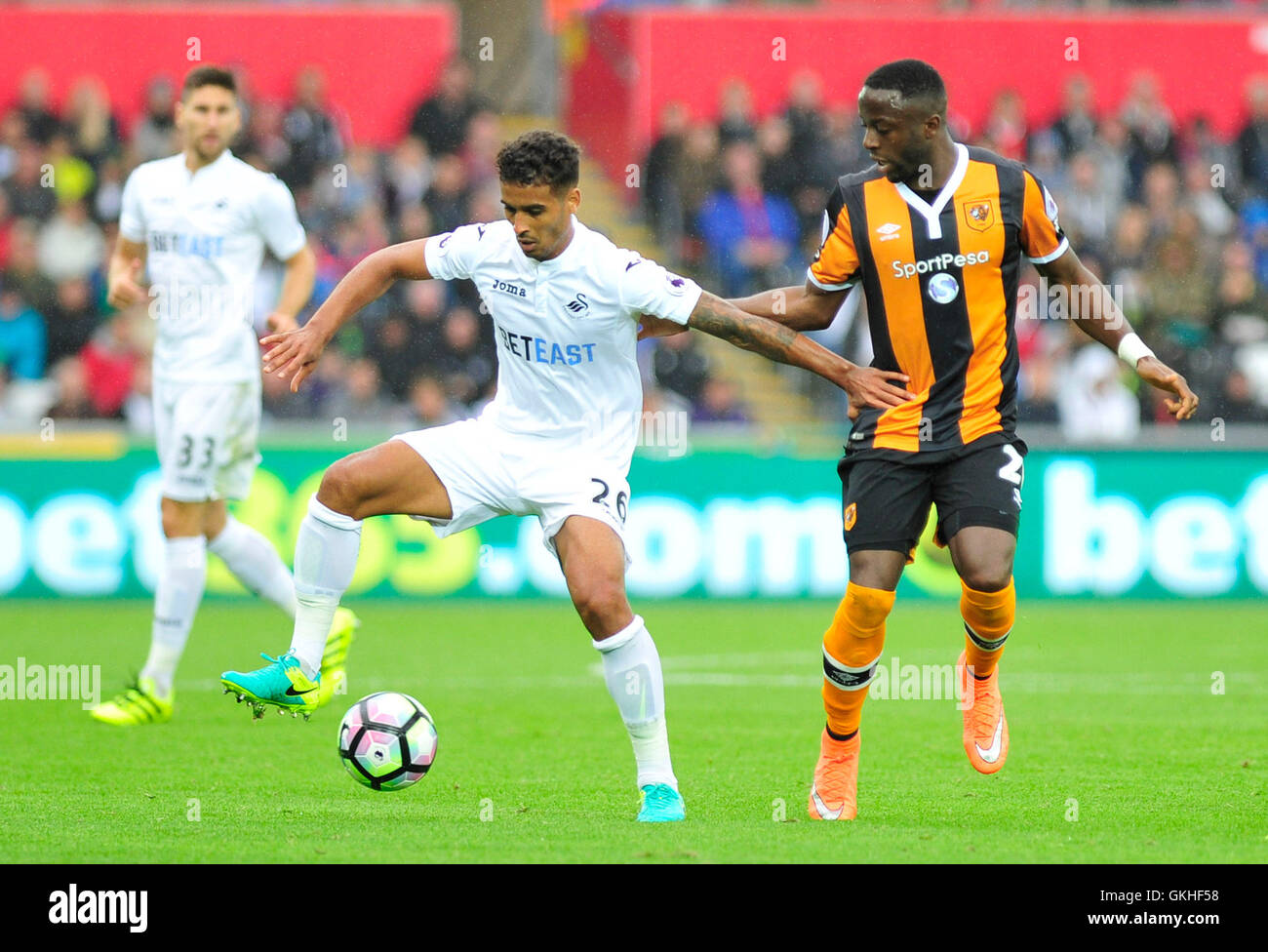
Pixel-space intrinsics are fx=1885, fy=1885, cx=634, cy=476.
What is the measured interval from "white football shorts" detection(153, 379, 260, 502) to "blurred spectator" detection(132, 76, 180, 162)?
8327mm

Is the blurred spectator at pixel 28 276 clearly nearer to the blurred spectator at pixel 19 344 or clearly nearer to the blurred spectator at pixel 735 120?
the blurred spectator at pixel 19 344

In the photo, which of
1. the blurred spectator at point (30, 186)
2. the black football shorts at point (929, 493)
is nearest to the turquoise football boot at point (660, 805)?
the black football shorts at point (929, 493)

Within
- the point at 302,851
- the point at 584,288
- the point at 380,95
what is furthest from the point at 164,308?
the point at 380,95

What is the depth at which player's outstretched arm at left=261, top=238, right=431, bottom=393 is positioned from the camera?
6340mm

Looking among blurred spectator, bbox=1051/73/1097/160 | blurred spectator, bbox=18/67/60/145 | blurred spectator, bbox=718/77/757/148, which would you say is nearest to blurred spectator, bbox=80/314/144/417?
blurred spectator, bbox=18/67/60/145

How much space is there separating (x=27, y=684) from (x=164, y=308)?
245 centimetres

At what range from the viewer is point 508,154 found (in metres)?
6.14

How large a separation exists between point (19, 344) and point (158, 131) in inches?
98.6

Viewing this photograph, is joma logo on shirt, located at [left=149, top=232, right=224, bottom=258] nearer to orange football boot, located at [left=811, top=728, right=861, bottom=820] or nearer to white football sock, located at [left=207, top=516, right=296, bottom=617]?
white football sock, located at [left=207, top=516, right=296, bottom=617]

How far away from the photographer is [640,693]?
623 centimetres
